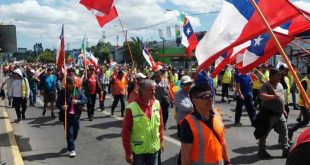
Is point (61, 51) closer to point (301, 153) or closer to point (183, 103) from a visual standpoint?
point (183, 103)

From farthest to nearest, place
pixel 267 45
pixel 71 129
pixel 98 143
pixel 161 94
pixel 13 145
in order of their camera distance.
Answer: pixel 161 94, pixel 98 143, pixel 13 145, pixel 71 129, pixel 267 45

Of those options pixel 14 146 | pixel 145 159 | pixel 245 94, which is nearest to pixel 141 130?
pixel 145 159

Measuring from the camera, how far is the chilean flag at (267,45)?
462 centimetres

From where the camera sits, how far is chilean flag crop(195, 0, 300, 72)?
3947mm

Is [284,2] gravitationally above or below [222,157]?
above

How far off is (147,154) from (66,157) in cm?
353

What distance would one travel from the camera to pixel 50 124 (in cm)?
1247

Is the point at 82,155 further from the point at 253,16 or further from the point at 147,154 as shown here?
the point at 253,16

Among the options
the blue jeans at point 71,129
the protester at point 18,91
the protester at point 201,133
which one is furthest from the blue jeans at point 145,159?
the protester at point 18,91

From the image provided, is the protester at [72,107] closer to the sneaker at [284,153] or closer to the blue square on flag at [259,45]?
the sneaker at [284,153]

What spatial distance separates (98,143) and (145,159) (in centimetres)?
452

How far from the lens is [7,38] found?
11.5m

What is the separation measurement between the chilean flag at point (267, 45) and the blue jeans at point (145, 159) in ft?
4.70

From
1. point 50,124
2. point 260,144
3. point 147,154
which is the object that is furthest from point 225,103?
point 147,154
